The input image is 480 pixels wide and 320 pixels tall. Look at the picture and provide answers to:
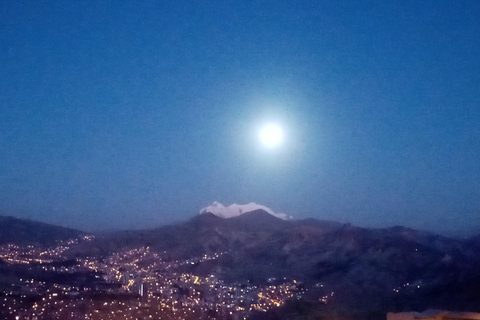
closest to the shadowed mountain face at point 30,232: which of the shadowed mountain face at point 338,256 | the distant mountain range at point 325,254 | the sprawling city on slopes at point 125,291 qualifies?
the distant mountain range at point 325,254

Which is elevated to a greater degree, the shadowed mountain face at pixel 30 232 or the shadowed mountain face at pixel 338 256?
the shadowed mountain face at pixel 30 232

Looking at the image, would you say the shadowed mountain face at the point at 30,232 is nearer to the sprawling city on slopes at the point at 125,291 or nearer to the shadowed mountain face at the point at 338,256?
the sprawling city on slopes at the point at 125,291

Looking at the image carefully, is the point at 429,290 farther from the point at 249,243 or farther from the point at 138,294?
the point at 249,243

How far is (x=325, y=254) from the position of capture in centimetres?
4119

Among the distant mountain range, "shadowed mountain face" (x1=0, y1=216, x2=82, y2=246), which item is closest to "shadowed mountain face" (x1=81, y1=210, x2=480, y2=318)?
the distant mountain range

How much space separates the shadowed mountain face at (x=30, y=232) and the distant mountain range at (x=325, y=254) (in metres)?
0.08

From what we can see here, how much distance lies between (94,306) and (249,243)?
2146cm

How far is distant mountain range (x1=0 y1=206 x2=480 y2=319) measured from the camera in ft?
98.2

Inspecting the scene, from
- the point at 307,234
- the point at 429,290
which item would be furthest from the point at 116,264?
the point at 429,290

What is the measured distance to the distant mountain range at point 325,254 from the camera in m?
29.9

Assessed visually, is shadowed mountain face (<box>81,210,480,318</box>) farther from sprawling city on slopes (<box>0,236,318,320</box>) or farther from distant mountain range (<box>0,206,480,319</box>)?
sprawling city on slopes (<box>0,236,318,320</box>)

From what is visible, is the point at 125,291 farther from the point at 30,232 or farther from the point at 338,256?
the point at 30,232

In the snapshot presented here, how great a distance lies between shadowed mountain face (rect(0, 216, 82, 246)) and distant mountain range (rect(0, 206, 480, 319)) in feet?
0.27

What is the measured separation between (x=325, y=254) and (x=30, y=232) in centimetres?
2479
